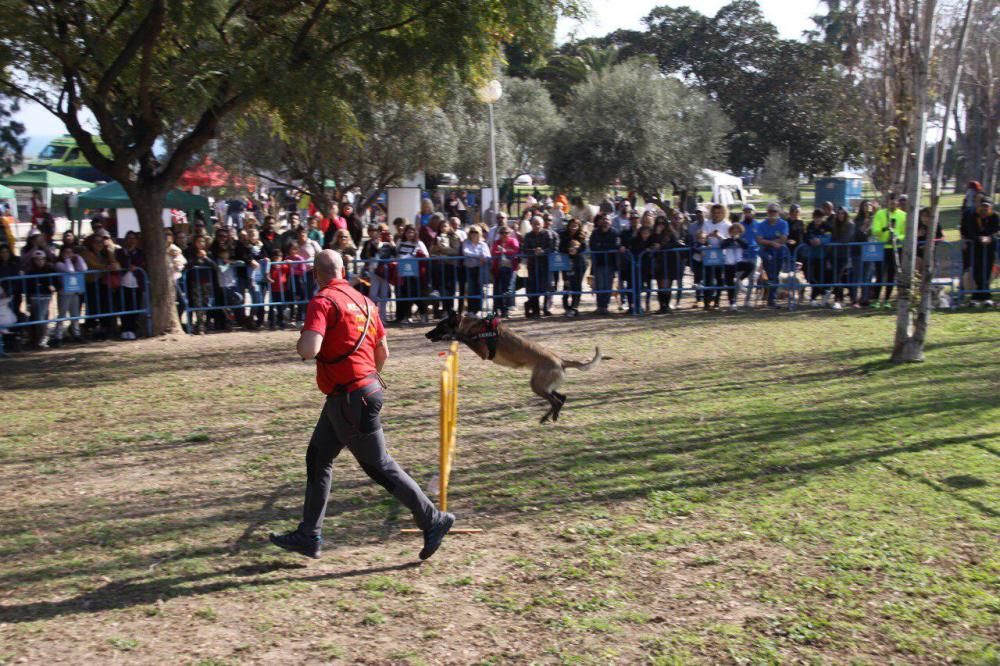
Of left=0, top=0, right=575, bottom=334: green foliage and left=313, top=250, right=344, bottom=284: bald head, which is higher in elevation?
left=0, top=0, right=575, bottom=334: green foliage

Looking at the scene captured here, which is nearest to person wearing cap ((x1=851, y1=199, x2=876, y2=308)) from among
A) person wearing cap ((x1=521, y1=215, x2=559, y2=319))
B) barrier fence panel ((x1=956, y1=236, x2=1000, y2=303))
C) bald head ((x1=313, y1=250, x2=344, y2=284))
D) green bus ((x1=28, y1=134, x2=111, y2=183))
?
barrier fence panel ((x1=956, y1=236, x2=1000, y2=303))

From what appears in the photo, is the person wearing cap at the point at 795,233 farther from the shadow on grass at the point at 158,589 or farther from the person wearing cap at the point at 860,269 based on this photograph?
the shadow on grass at the point at 158,589

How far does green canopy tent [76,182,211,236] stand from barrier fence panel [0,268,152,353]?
1131 centimetres

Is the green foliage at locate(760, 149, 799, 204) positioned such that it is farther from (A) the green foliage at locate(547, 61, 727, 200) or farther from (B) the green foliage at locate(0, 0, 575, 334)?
(B) the green foliage at locate(0, 0, 575, 334)

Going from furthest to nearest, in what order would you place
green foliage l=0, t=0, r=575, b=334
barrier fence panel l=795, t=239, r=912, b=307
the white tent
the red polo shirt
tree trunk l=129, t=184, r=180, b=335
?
the white tent, barrier fence panel l=795, t=239, r=912, b=307, tree trunk l=129, t=184, r=180, b=335, green foliage l=0, t=0, r=575, b=334, the red polo shirt

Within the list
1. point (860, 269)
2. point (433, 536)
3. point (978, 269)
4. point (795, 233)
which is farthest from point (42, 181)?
point (433, 536)

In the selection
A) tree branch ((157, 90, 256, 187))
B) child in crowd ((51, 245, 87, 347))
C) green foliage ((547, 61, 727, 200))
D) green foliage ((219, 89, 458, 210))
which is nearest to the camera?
tree branch ((157, 90, 256, 187))

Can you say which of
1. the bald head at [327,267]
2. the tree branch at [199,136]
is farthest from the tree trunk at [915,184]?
the tree branch at [199,136]

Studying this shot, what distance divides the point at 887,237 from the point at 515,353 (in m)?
10.3

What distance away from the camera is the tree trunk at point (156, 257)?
1484cm

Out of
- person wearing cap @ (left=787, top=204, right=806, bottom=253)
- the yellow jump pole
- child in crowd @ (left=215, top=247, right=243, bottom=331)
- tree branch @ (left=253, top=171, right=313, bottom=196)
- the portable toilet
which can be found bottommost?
the yellow jump pole

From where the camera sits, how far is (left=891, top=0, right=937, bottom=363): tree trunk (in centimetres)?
1075

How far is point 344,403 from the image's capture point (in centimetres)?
564

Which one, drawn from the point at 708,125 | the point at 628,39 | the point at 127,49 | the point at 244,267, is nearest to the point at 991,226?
the point at 244,267
